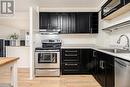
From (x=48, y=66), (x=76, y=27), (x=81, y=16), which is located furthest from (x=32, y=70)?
(x=81, y=16)

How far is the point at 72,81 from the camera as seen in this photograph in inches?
193

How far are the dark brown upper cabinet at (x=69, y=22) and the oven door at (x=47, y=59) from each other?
0.98 meters

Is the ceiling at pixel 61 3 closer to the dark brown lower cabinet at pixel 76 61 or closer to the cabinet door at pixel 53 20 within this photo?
the cabinet door at pixel 53 20

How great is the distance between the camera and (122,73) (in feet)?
9.03

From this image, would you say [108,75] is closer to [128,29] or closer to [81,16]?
[128,29]

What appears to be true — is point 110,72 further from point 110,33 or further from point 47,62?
point 47,62

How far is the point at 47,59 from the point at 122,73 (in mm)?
3086

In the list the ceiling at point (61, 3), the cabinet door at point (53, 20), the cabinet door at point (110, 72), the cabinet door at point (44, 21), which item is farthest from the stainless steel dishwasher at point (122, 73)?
the cabinet door at point (44, 21)

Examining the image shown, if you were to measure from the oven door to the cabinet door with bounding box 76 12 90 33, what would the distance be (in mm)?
1224

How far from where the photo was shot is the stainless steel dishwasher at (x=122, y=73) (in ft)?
8.46

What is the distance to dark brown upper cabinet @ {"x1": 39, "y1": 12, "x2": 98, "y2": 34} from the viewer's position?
19.8 feet

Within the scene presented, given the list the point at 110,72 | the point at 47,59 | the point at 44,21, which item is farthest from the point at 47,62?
the point at 110,72

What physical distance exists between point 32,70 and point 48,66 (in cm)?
55

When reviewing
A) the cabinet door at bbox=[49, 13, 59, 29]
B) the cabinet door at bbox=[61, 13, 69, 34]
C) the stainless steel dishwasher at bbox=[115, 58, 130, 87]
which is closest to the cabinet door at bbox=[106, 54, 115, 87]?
the stainless steel dishwasher at bbox=[115, 58, 130, 87]
